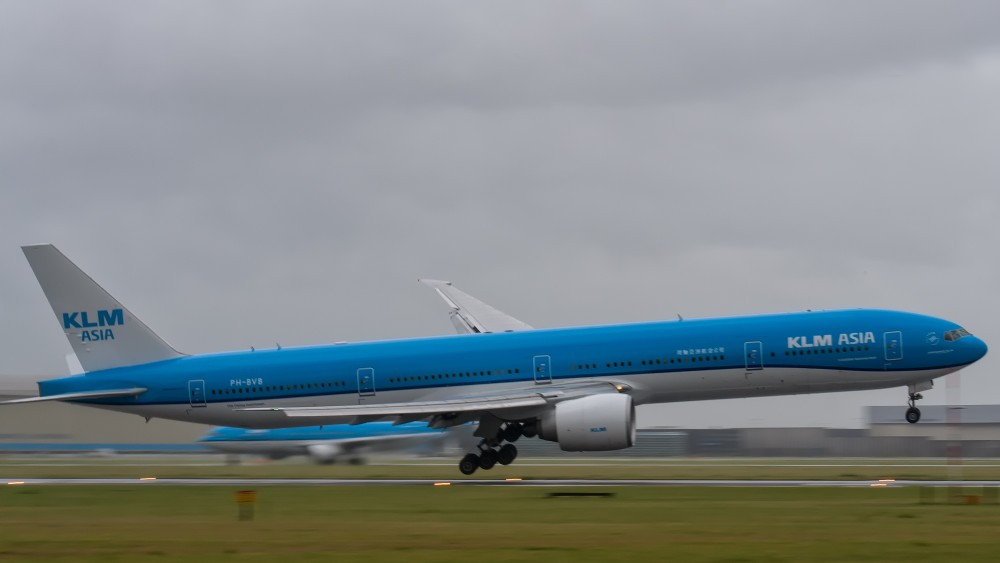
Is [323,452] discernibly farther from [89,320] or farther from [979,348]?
[979,348]

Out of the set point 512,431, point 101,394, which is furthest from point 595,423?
point 101,394

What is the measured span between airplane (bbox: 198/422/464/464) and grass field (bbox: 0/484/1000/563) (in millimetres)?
12754

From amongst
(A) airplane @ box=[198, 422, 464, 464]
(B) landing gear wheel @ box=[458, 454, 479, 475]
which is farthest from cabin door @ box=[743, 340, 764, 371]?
(A) airplane @ box=[198, 422, 464, 464]

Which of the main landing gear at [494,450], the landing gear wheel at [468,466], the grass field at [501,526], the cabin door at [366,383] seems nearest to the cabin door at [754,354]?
the grass field at [501,526]

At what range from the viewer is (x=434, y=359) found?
3997 cm

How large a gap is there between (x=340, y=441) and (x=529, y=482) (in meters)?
12.0

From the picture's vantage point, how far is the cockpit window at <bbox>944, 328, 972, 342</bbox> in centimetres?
3725

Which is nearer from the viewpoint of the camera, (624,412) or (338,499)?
(338,499)

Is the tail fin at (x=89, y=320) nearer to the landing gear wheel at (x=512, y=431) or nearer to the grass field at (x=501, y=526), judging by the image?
the grass field at (x=501, y=526)

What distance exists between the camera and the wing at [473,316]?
4969 cm

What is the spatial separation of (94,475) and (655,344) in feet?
63.7

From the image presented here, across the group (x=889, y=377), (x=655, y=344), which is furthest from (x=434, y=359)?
(x=889, y=377)

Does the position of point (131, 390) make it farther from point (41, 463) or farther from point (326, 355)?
point (41, 463)

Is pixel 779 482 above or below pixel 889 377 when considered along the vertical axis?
below
